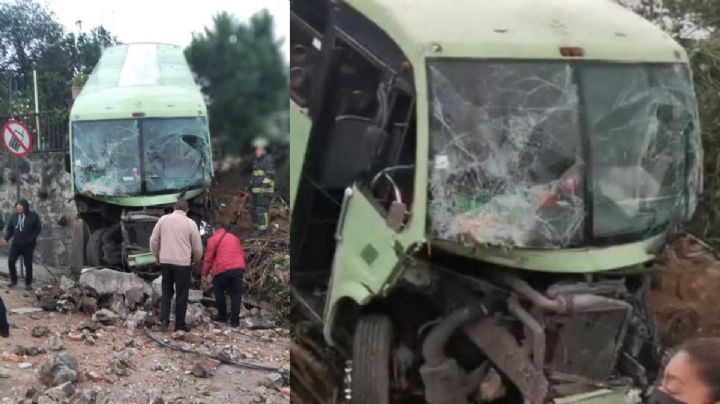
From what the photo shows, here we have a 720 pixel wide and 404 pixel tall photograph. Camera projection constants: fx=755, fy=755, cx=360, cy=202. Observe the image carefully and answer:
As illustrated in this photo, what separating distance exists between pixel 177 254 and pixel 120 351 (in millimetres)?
222

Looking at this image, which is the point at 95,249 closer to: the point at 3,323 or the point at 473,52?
the point at 3,323

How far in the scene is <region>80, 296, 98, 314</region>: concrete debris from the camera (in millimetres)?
1513

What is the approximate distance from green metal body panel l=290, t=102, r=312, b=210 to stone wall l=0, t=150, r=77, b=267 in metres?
0.45

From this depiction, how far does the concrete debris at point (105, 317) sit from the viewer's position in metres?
1.50

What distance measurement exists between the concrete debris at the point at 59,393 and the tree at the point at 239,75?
1.79 ft

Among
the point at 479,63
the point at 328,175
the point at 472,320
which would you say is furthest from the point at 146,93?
the point at 472,320

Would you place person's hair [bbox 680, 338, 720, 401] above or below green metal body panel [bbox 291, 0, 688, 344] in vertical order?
below

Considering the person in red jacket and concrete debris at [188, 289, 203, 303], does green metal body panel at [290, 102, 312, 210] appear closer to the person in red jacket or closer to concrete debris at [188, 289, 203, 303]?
the person in red jacket

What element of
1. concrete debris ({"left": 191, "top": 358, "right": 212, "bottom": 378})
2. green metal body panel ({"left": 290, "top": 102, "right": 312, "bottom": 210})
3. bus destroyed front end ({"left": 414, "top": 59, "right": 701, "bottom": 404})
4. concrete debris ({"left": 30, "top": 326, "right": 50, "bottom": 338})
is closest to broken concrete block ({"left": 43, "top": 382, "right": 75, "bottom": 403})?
concrete debris ({"left": 30, "top": 326, "right": 50, "bottom": 338})

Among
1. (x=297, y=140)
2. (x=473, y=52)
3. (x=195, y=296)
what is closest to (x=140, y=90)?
(x=297, y=140)

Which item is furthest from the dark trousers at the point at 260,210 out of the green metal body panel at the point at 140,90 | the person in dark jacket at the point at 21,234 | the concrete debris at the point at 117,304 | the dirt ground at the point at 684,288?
the dirt ground at the point at 684,288

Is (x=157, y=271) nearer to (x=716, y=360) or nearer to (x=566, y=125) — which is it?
(x=566, y=125)

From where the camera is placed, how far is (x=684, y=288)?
1.52 m

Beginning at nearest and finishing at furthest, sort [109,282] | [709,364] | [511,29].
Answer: [709,364]
[511,29]
[109,282]
